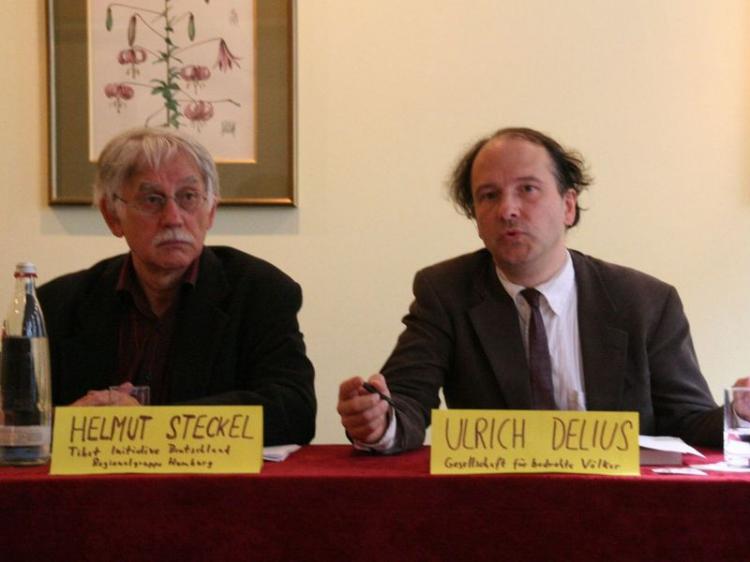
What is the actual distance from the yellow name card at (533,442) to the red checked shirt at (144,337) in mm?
788

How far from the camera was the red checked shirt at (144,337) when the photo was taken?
1874mm

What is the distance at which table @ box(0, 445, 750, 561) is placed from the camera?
1178 mm

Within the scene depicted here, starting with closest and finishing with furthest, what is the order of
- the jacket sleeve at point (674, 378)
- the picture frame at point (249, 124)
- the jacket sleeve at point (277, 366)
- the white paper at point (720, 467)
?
the white paper at point (720, 467) < the jacket sleeve at point (277, 366) < the jacket sleeve at point (674, 378) < the picture frame at point (249, 124)

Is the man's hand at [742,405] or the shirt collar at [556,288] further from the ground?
the shirt collar at [556,288]

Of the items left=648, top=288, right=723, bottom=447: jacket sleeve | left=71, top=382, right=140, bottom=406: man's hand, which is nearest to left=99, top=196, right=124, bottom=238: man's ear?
left=71, top=382, right=140, bottom=406: man's hand

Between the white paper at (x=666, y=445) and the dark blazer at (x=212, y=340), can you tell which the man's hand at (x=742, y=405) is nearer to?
the white paper at (x=666, y=445)

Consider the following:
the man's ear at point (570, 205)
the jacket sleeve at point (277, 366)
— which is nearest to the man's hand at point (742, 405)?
the man's ear at point (570, 205)

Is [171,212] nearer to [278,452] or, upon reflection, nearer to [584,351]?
[278,452]

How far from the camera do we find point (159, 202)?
1.87m

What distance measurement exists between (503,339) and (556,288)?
172 millimetres

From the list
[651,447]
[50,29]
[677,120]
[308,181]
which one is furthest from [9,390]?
[677,120]

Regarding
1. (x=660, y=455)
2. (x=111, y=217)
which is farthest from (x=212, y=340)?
(x=660, y=455)

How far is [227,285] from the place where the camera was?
194 centimetres

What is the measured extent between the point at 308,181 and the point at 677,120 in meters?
1.13
